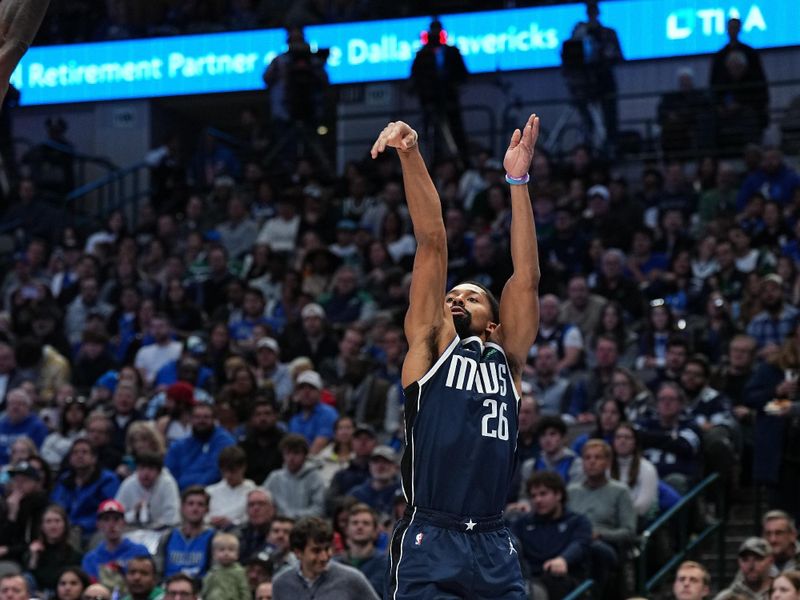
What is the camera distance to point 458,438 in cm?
669

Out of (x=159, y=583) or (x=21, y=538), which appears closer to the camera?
(x=159, y=583)

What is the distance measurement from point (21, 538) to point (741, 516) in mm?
5942

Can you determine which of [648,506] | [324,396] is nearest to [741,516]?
[648,506]

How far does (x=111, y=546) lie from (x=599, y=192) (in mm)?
7768

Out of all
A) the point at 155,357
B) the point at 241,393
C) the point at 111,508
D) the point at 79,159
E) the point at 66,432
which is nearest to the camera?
the point at 111,508

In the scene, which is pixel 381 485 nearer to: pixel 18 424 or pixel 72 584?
pixel 72 584

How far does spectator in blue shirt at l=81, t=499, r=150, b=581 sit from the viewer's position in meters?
12.7

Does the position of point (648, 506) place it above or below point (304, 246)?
below

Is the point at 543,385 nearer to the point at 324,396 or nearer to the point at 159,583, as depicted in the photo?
the point at 324,396

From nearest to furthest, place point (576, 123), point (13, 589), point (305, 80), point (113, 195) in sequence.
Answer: point (13, 589), point (305, 80), point (576, 123), point (113, 195)

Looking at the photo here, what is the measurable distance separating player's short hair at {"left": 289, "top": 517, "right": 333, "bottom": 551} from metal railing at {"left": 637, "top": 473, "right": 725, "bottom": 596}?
10.2ft

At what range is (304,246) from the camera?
19.2 meters

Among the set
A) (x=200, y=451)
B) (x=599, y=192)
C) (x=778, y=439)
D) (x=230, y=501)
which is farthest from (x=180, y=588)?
(x=599, y=192)

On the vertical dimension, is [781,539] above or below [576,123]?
below
